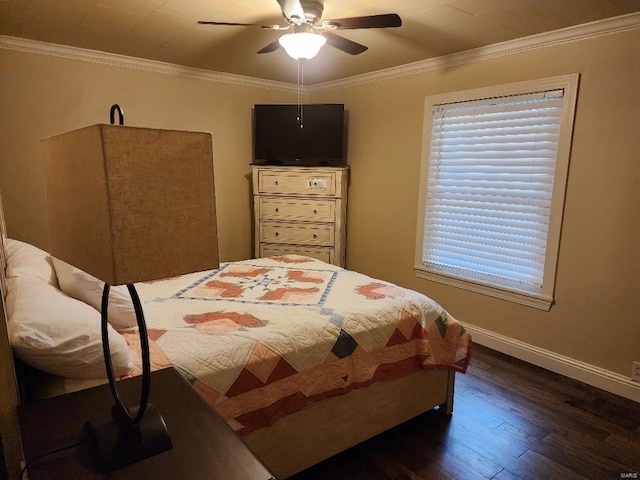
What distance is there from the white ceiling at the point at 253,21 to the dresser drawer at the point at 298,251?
182 cm

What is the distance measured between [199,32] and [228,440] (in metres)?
2.82

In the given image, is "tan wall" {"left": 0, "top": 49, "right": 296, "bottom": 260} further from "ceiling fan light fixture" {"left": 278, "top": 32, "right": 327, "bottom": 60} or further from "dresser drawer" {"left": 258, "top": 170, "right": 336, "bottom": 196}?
"ceiling fan light fixture" {"left": 278, "top": 32, "right": 327, "bottom": 60}

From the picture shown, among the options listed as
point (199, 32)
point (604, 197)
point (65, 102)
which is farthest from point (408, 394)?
point (65, 102)

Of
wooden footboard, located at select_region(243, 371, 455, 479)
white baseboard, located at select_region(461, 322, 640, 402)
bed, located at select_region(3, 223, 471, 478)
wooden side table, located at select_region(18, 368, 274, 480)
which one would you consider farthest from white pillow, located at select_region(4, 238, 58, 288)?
white baseboard, located at select_region(461, 322, 640, 402)

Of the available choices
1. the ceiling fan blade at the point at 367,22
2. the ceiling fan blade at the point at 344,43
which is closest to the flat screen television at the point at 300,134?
the ceiling fan blade at the point at 344,43

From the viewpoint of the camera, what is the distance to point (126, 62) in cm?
354

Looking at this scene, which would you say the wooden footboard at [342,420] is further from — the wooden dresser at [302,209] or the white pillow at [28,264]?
→ the wooden dresser at [302,209]

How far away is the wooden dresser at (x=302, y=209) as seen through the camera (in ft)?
13.4

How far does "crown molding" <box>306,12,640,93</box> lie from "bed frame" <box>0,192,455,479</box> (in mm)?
2328

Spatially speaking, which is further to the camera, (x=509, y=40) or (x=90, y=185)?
(x=509, y=40)

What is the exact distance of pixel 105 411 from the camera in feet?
3.53

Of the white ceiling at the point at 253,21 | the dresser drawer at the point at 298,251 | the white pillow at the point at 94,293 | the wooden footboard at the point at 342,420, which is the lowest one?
the wooden footboard at the point at 342,420

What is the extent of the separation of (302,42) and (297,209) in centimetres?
205

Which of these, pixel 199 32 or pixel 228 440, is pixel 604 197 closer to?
pixel 228 440
